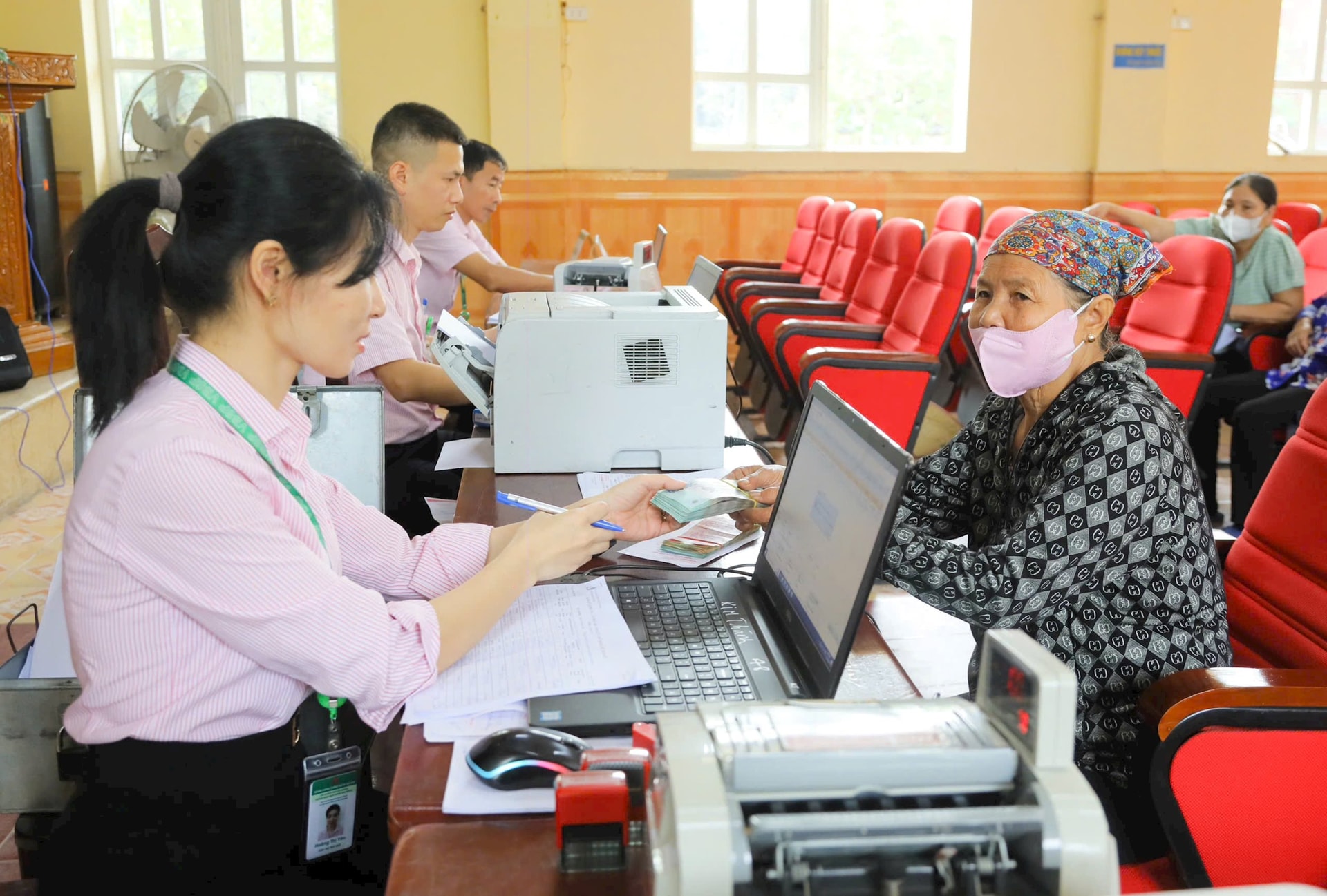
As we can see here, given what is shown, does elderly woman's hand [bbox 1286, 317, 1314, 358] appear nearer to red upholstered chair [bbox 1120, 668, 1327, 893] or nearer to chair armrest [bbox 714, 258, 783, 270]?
chair armrest [bbox 714, 258, 783, 270]

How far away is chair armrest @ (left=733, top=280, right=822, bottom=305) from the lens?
16.7 ft

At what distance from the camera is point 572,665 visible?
114 centimetres

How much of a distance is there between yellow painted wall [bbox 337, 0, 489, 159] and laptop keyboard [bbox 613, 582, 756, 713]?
5.58 m

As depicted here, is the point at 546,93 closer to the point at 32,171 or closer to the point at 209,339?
the point at 32,171

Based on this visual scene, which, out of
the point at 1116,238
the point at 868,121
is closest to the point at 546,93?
the point at 868,121

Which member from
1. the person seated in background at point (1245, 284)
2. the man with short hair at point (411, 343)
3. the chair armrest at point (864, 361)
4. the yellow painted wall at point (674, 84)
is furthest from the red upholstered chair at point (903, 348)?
the yellow painted wall at point (674, 84)

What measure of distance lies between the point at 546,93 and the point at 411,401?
435 cm

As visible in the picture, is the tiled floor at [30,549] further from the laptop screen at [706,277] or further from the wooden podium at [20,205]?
the laptop screen at [706,277]

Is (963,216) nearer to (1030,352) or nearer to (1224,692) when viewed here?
(1030,352)

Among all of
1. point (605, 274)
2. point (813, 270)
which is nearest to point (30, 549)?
point (605, 274)

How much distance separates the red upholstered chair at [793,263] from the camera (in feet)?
18.7

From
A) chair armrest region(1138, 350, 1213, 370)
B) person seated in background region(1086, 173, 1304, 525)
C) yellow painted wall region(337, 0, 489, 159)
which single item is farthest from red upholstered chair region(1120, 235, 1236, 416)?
yellow painted wall region(337, 0, 489, 159)

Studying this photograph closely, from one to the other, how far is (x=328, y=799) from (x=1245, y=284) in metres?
4.09

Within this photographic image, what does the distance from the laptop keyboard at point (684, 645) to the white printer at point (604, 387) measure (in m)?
0.64
